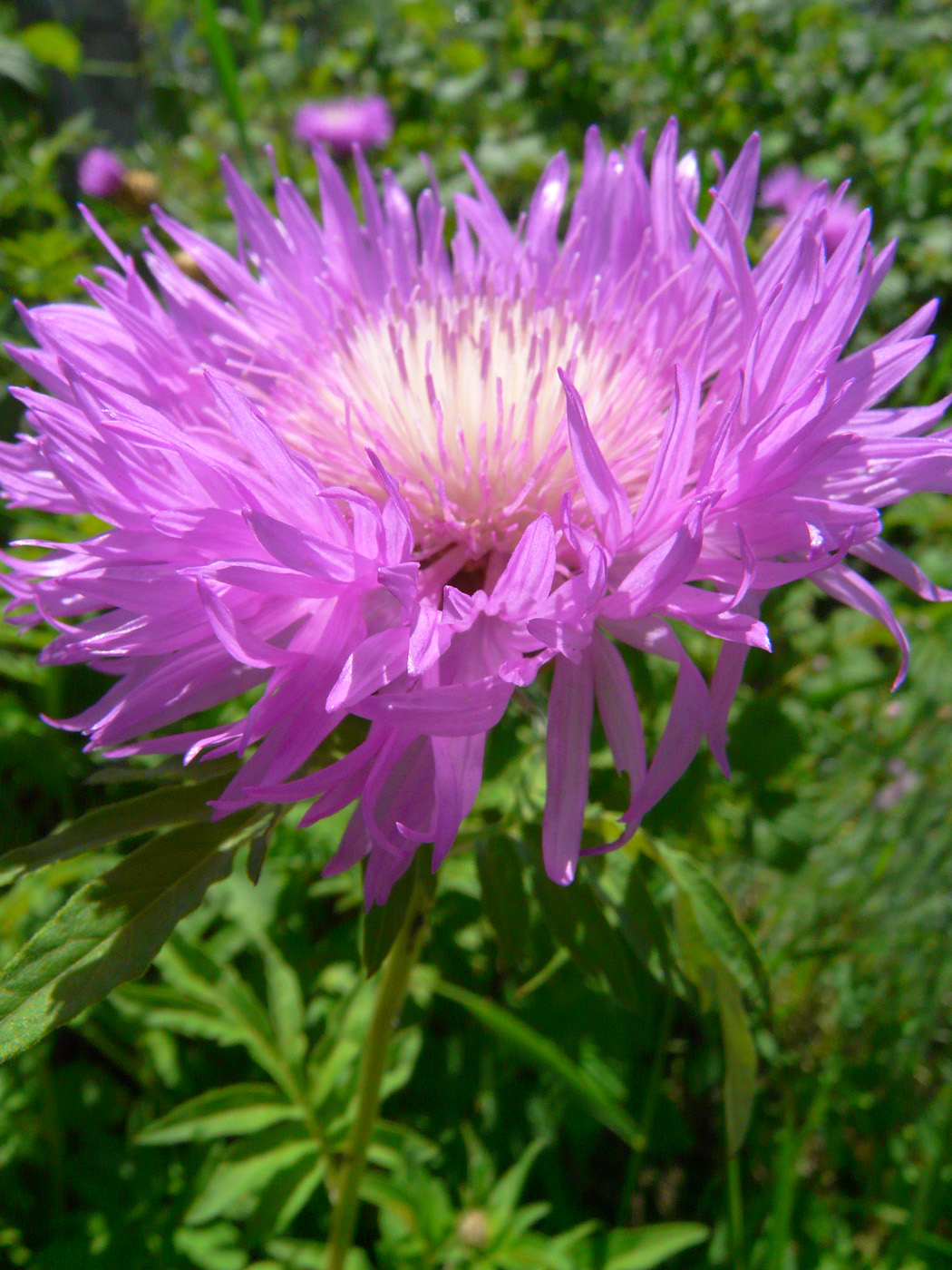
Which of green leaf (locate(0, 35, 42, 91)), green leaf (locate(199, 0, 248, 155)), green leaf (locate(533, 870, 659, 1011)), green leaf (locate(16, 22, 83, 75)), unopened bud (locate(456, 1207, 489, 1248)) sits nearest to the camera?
green leaf (locate(533, 870, 659, 1011))

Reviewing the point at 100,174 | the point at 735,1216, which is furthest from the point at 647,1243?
the point at 100,174

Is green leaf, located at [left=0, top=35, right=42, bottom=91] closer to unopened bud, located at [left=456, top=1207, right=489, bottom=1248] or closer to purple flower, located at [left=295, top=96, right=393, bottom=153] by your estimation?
purple flower, located at [left=295, top=96, right=393, bottom=153]

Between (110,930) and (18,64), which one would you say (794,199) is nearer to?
(18,64)

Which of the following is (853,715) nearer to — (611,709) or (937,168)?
(937,168)

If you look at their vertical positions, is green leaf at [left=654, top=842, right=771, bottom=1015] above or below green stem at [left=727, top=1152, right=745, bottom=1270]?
above

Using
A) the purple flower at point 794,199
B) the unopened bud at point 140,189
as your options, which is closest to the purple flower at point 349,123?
the unopened bud at point 140,189

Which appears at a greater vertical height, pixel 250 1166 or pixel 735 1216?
pixel 250 1166

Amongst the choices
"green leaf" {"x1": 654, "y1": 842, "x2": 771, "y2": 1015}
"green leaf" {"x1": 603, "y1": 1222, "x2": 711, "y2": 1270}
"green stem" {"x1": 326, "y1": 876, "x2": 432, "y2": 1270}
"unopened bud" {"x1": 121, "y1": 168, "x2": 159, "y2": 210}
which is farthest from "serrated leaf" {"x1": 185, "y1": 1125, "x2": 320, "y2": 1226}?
"unopened bud" {"x1": 121, "y1": 168, "x2": 159, "y2": 210}
